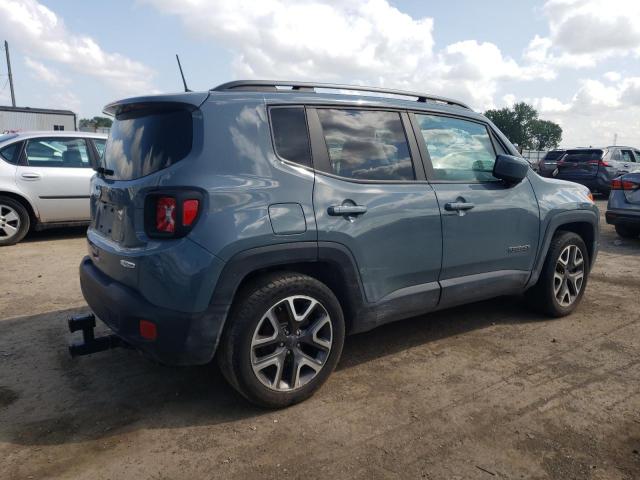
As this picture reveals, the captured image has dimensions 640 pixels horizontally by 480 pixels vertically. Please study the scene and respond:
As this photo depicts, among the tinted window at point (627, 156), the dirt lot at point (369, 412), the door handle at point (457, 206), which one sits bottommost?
the dirt lot at point (369, 412)

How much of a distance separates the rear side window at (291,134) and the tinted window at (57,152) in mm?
5865

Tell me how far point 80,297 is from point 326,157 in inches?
129

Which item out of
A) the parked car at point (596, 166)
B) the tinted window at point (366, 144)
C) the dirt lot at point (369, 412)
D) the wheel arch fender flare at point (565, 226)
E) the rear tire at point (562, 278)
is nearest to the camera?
the dirt lot at point (369, 412)

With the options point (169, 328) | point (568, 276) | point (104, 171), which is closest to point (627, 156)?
point (568, 276)

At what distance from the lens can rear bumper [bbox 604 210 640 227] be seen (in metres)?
8.02

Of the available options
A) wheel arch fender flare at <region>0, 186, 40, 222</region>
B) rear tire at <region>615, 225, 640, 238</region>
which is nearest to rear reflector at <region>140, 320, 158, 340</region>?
wheel arch fender flare at <region>0, 186, 40, 222</region>

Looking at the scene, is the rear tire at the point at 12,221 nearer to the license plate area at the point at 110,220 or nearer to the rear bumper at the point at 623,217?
the license plate area at the point at 110,220

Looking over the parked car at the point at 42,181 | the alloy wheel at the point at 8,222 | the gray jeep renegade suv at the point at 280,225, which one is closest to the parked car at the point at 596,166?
the gray jeep renegade suv at the point at 280,225

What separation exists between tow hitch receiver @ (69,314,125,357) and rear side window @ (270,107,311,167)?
4.86ft

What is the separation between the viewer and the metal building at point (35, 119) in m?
26.0

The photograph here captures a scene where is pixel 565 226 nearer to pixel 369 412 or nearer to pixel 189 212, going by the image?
pixel 369 412

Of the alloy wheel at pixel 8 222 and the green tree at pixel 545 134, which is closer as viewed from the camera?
the alloy wheel at pixel 8 222

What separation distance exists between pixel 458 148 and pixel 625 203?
5.84 meters

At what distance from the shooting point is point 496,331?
167 inches
